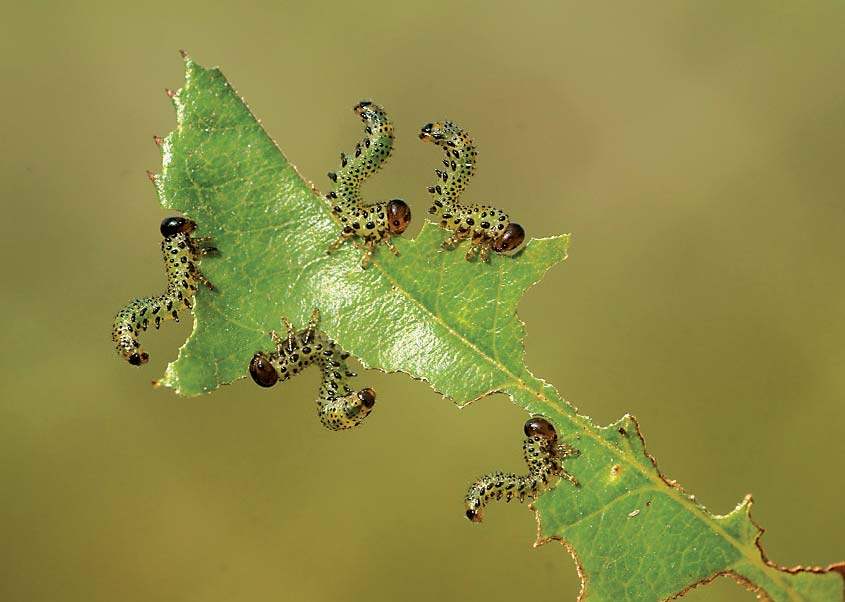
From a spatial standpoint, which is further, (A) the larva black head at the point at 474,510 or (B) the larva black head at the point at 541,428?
(A) the larva black head at the point at 474,510

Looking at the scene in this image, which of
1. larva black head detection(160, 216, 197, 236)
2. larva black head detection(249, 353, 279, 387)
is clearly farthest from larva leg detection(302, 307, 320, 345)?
larva black head detection(160, 216, 197, 236)

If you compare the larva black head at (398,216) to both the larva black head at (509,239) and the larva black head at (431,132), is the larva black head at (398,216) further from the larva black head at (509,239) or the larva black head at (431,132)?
the larva black head at (431,132)

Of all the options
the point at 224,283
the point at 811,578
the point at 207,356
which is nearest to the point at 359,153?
the point at 224,283

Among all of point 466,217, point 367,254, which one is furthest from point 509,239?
point 367,254

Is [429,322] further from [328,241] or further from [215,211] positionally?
[215,211]

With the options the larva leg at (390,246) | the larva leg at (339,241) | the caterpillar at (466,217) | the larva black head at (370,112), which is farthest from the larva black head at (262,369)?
the larva black head at (370,112)

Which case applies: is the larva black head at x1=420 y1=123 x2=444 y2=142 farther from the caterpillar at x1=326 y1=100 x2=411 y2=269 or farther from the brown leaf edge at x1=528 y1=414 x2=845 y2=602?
the brown leaf edge at x1=528 y1=414 x2=845 y2=602
